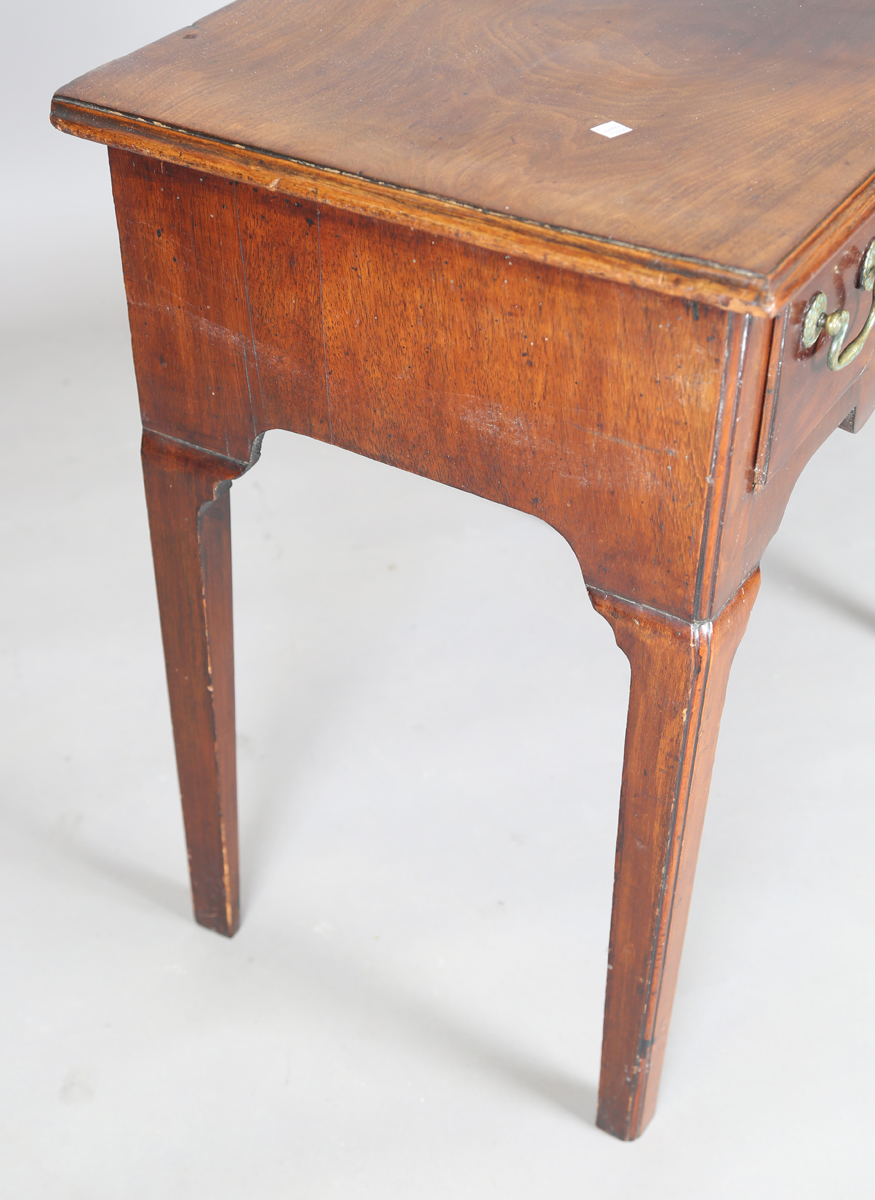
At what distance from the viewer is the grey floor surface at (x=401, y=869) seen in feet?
4.72

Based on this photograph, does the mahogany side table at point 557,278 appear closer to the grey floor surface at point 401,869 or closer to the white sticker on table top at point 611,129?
the white sticker on table top at point 611,129

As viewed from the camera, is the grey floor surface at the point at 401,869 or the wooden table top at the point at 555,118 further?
the grey floor surface at the point at 401,869

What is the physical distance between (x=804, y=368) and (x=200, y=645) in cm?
66

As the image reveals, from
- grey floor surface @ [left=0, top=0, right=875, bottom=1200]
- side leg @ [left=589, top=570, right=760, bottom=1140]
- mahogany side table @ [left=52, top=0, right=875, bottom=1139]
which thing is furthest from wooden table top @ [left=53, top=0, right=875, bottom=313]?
grey floor surface @ [left=0, top=0, right=875, bottom=1200]

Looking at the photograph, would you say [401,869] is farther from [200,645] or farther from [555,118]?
[555,118]

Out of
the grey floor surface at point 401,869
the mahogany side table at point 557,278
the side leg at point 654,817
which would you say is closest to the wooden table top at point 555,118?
the mahogany side table at point 557,278

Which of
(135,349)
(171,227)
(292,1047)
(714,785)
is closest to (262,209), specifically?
(171,227)

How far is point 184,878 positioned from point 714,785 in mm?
664

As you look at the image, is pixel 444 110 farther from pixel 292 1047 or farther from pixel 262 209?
pixel 292 1047

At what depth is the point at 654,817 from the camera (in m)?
1.20

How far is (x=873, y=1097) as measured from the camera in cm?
147

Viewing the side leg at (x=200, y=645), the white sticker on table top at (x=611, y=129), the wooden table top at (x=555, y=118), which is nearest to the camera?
the wooden table top at (x=555, y=118)

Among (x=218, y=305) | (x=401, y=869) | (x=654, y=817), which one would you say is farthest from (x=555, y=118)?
(x=401, y=869)

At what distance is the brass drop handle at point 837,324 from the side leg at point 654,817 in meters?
0.19
